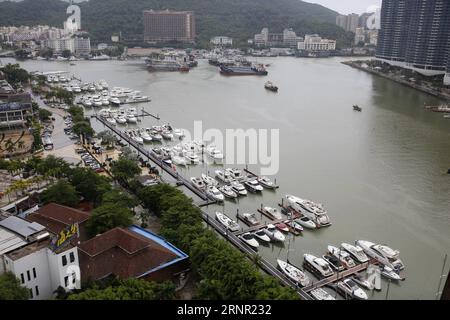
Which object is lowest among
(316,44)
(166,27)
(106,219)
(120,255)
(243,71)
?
(120,255)

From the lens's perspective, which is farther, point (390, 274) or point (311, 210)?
point (311, 210)

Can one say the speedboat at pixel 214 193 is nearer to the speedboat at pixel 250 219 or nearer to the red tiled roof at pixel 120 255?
the speedboat at pixel 250 219

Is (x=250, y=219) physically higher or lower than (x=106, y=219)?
lower

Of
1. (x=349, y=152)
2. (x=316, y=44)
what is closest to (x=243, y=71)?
(x=349, y=152)

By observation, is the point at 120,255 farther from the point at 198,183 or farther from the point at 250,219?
the point at 198,183

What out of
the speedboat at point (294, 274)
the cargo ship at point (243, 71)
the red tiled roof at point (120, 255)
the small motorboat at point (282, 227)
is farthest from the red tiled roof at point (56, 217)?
the cargo ship at point (243, 71)

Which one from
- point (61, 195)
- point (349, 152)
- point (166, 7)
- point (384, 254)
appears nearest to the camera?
A: point (384, 254)

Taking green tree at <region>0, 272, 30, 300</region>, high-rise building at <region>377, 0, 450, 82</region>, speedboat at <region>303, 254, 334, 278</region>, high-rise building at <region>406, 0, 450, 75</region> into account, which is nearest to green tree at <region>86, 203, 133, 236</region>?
green tree at <region>0, 272, 30, 300</region>
